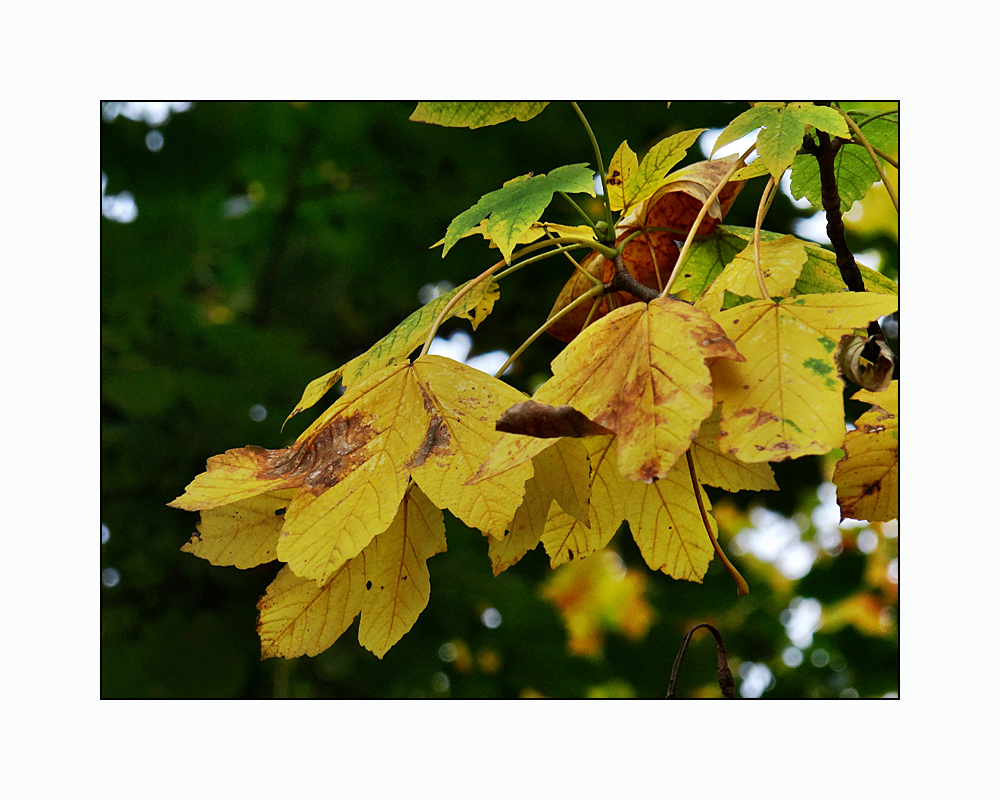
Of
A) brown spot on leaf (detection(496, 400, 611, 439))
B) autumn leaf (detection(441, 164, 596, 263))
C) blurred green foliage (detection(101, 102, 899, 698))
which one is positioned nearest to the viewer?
brown spot on leaf (detection(496, 400, 611, 439))

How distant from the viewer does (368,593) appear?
1.32ft

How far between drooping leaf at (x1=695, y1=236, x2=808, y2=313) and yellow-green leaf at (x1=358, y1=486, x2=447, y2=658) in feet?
0.60

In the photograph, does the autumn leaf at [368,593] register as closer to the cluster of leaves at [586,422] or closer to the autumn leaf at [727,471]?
the cluster of leaves at [586,422]

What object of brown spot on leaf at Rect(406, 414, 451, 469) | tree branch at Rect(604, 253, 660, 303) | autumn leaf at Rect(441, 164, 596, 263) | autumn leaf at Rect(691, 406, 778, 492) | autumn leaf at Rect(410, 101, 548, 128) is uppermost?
autumn leaf at Rect(410, 101, 548, 128)

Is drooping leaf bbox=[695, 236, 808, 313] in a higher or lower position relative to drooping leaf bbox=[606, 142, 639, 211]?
lower

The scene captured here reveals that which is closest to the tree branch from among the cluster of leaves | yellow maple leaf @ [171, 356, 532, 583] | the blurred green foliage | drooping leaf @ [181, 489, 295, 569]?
the cluster of leaves

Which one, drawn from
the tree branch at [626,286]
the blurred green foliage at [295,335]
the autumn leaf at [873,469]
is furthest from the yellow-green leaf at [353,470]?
the blurred green foliage at [295,335]

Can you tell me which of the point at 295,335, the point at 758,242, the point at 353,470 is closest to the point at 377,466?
the point at 353,470

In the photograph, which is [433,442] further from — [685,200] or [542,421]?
[685,200]

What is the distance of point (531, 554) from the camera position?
139 centimetres

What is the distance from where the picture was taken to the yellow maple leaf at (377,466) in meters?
0.32

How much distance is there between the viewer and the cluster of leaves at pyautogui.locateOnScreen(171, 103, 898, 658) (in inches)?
11.3

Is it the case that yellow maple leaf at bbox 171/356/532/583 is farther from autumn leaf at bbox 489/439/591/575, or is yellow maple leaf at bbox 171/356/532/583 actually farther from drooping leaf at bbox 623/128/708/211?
drooping leaf at bbox 623/128/708/211
